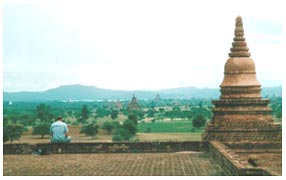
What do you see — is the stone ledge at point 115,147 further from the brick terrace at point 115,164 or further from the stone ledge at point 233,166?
the stone ledge at point 233,166

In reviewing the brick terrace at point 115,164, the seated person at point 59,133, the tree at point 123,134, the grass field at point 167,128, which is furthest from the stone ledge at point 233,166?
the grass field at point 167,128

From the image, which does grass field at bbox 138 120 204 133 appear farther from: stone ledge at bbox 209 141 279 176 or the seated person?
stone ledge at bbox 209 141 279 176

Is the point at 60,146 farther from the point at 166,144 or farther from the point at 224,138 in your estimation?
the point at 224,138

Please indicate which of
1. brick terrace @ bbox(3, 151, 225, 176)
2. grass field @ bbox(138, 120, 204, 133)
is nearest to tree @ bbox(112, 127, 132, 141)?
grass field @ bbox(138, 120, 204, 133)

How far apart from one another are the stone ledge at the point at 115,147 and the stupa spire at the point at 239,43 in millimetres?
4565

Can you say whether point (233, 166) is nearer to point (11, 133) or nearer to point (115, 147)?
point (115, 147)

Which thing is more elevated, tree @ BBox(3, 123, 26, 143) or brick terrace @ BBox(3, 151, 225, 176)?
brick terrace @ BBox(3, 151, 225, 176)

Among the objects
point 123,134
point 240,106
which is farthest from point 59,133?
point 123,134

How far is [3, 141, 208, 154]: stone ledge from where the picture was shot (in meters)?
17.6

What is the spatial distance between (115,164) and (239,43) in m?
8.45

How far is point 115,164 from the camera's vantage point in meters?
14.7

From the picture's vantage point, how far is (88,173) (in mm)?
12914

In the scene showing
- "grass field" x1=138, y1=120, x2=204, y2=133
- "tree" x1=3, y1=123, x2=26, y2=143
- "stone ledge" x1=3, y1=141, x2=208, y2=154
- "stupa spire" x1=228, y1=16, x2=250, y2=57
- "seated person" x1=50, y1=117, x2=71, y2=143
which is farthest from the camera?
"grass field" x1=138, y1=120, x2=204, y2=133

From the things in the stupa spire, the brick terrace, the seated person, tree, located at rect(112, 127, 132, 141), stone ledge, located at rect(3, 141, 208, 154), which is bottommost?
tree, located at rect(112, 127, 132, 141)
